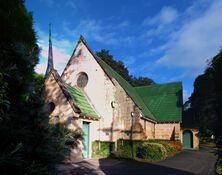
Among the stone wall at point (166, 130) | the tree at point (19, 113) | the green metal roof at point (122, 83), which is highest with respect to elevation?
the green metal roof at point (122, 83)

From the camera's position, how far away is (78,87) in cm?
2248

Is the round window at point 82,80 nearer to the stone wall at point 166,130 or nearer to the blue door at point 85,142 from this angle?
the blue door at point 85,142

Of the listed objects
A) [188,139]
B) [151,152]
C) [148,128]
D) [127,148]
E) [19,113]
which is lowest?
[188,139]

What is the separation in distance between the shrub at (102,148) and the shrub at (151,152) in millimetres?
2402

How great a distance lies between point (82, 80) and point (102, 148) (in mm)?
6814

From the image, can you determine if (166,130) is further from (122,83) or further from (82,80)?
(82,80)

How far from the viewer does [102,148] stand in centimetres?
1942

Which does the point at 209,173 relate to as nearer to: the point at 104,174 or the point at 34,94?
the point at 104,174

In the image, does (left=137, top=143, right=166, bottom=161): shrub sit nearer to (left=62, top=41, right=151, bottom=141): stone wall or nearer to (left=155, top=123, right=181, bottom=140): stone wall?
(left=62, top=41, right=151, bottom=141): stone wall

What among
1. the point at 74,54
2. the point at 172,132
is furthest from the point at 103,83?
the point at 172,132

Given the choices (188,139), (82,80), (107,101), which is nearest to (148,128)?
(107,101)

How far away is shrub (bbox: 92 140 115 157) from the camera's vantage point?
62.7 ft

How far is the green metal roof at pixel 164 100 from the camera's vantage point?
1083 inches

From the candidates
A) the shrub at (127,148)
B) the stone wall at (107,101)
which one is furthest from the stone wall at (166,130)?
the shrub at (127,148)
